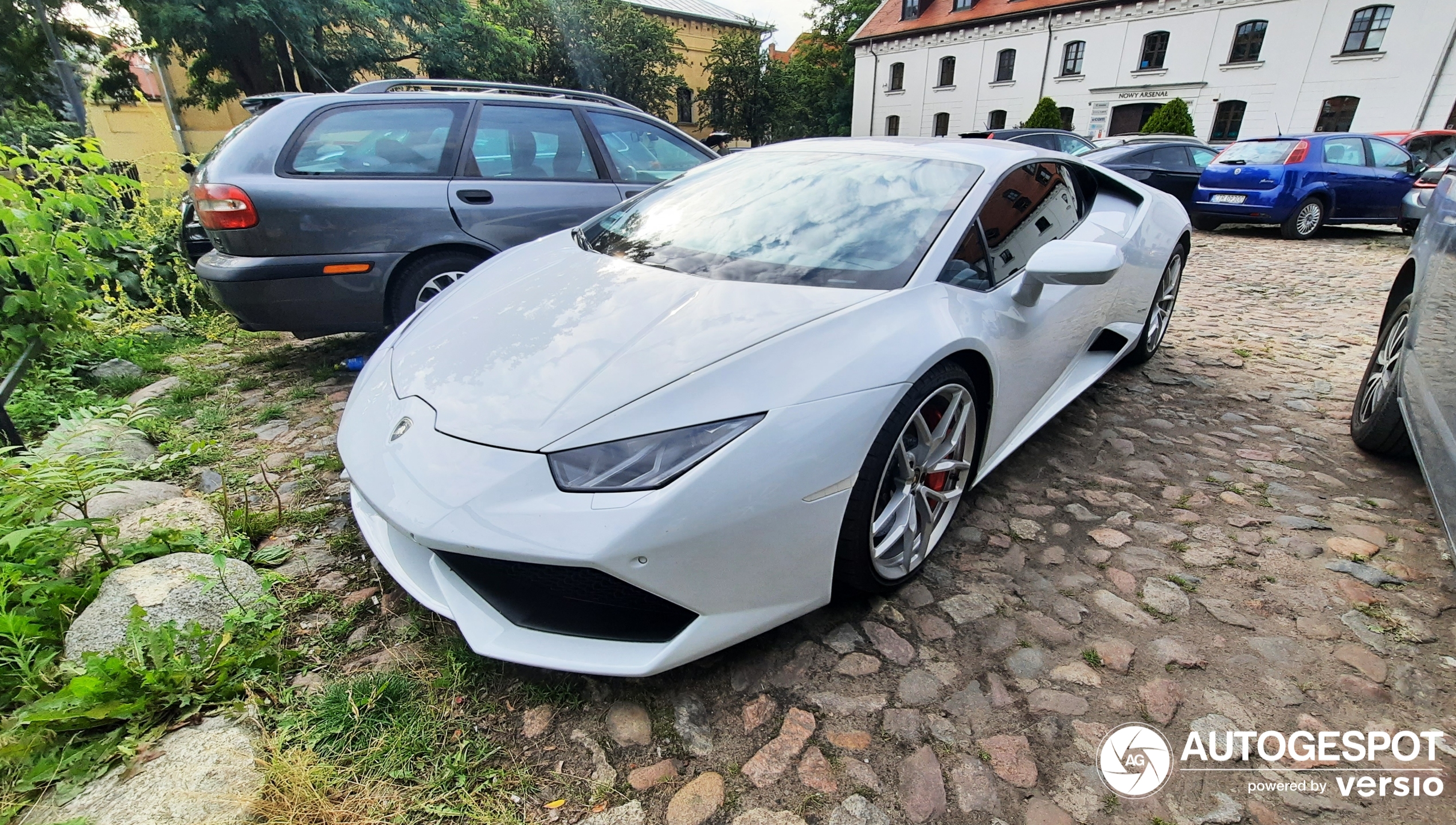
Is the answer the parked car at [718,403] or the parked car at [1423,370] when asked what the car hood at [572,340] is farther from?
the parked car at [1423,370]

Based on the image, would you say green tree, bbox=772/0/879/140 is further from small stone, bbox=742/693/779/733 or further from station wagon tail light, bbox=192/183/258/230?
small stone, bbox=742/693/779/733

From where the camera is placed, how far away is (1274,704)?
5.22ft

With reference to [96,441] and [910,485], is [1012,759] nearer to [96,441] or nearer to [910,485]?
[910,485]

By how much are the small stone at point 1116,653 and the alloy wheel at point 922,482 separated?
499 millimetres

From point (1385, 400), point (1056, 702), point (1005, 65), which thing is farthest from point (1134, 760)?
point (1005, 65)

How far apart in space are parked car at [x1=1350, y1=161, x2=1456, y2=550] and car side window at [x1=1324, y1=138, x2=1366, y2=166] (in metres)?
8.04

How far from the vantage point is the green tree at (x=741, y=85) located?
110ft

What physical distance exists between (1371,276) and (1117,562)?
22.2ft

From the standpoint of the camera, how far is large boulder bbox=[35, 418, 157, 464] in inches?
79.3

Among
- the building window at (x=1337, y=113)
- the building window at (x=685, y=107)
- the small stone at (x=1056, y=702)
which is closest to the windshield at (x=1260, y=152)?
the small stone at (x=1056, y=702)

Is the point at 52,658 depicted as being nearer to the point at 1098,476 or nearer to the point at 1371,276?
the point at 1098,476

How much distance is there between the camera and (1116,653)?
1748mm

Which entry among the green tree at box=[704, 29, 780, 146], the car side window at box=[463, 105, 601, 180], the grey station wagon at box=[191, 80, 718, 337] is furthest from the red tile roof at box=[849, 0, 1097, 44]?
the grey station wagon at box=[191, 80, 718, 337]

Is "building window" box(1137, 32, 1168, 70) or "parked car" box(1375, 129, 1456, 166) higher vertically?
"building window" box(1137, 32, 1168, 70)
